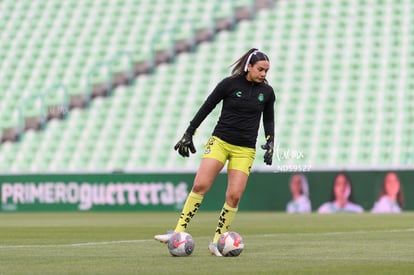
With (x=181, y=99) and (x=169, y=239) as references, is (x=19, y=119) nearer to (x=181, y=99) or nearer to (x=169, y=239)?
(x=181, y=99)

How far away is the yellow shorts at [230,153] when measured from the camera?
12719mm

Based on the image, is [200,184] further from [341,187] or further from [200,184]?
[341,187]

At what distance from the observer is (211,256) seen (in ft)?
40.4

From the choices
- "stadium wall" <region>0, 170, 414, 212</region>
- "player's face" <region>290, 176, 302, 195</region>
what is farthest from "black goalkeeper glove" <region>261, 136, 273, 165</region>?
"player's face" <region>290, 176, 302, 195</region>

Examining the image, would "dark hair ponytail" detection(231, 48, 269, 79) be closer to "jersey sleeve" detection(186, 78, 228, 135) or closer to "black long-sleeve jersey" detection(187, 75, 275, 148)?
"black long-sleeve jersey" detection(187, 75, 275, 148)

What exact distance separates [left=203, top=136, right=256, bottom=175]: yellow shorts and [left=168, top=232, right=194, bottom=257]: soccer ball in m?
1.02

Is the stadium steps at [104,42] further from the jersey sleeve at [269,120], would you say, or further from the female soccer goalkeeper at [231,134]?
the female soccer goalkeeper at [231,134]

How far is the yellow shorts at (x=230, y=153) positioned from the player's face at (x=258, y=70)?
0.78 meters

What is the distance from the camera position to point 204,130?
3438 centimetres

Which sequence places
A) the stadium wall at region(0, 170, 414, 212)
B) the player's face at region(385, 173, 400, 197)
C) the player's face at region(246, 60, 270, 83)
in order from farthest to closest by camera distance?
the stadium wall at region(0, 170, 414, 212) → the player's face at region(385, 173, 400, 197) → the player's face at region(246, 60, 270, 83)

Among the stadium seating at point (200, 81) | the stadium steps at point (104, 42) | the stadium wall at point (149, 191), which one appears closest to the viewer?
the stadium wall at point (149, 191)

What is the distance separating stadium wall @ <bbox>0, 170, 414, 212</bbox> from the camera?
94.4 feet

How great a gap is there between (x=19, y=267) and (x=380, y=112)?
23945 mm

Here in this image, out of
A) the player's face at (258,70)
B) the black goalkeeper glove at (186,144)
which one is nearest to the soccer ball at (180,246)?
the black goalkeeper glove at (186,144)
